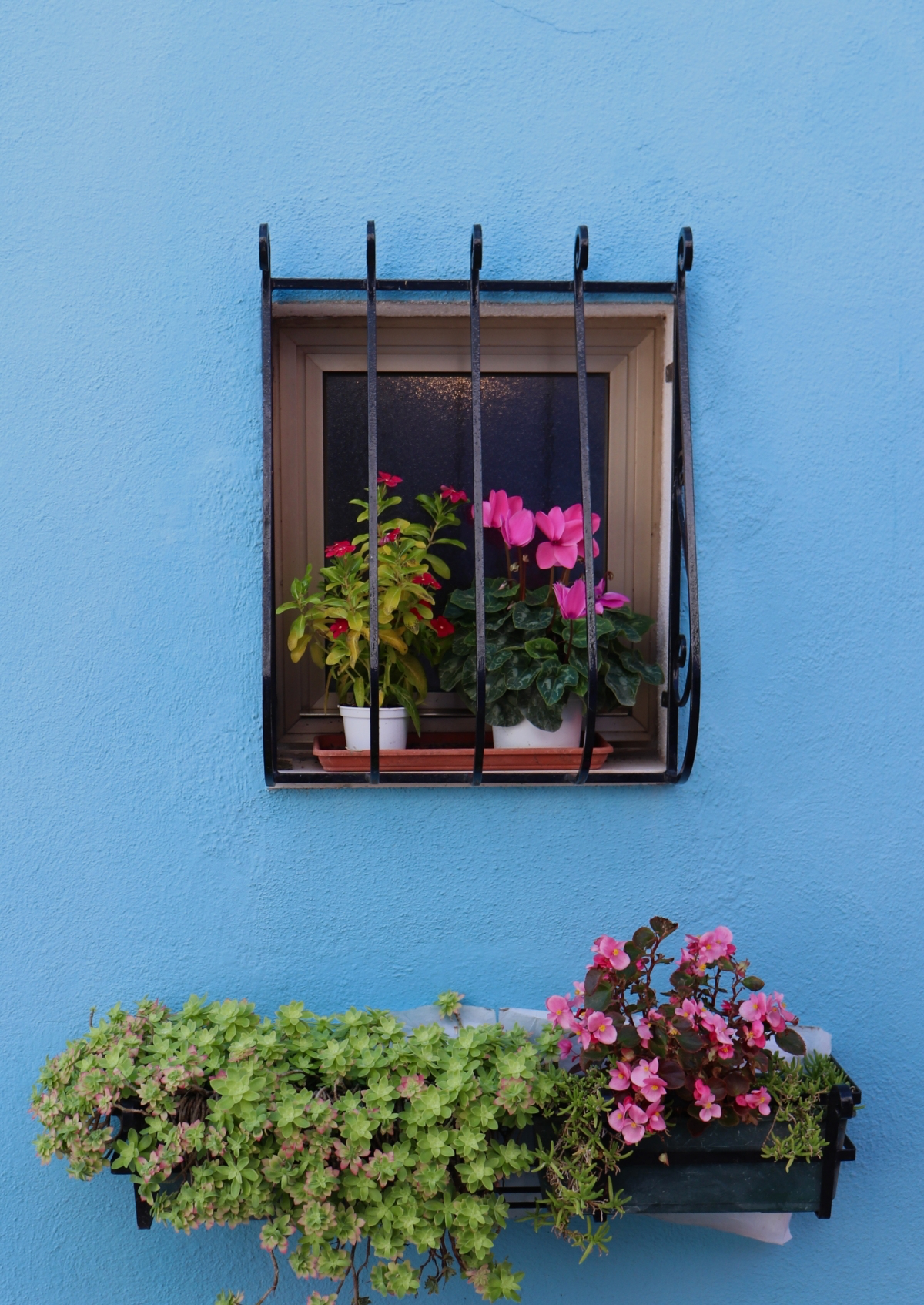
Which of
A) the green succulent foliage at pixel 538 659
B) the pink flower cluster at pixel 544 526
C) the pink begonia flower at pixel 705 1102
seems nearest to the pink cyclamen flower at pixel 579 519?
the pink flower cluster at pixel 544 526

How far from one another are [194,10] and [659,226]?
889 mm

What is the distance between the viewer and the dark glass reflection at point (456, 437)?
1837 mm

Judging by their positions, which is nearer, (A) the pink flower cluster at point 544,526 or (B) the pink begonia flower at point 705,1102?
(B) the pink begonia flower at point 705,1102

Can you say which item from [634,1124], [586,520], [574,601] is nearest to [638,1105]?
[634,1124]

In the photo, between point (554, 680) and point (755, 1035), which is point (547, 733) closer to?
point (554, 680)

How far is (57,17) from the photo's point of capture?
5.30 ft

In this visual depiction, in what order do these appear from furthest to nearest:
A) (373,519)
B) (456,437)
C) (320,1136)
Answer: (456,437) < (373,519) < (320,1136)

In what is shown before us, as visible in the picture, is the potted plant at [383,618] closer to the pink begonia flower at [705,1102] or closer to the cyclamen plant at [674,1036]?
the cyclamen plant at [674,1036]

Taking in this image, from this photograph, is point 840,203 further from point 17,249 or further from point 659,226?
point 17,249

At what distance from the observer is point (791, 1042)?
4.83 ft

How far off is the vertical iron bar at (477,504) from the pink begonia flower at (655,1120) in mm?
573

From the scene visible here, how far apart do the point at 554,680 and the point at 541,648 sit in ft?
0.23

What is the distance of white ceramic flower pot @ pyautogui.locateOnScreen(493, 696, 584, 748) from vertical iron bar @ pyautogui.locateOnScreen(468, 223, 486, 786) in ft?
0.27

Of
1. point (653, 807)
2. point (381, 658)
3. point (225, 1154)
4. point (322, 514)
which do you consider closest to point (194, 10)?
point (322, 514)
